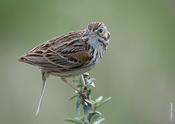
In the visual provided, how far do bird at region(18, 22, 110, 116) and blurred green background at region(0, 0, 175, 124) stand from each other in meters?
1.85

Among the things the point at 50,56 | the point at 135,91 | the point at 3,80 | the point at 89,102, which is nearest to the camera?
the point at 89,102

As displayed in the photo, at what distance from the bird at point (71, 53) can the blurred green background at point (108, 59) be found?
1.85 metres

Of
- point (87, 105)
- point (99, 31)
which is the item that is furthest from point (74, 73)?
point (87, 105)

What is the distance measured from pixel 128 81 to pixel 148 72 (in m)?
0.47

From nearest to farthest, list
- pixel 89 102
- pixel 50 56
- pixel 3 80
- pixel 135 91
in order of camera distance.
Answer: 1. pixel 89 102
2. pixel 50 56
3. pixel 135 91
4. pixel 3 80

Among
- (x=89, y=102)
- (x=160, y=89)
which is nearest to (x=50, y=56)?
(x=89, y=102)

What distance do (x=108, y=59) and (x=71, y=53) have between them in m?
2.77

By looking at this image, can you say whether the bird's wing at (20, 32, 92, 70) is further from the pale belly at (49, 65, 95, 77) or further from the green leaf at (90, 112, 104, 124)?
the green leaf at (90, 112, 104, 124)

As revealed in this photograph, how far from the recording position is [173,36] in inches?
490

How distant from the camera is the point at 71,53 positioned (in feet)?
29.7

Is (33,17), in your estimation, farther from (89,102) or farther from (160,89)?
(89,102)

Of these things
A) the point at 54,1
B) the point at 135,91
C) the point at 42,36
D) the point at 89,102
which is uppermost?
the point at 54,1

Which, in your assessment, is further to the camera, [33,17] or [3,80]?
[33,17]

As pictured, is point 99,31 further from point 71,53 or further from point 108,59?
point 108,59
